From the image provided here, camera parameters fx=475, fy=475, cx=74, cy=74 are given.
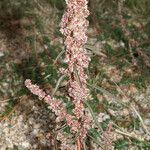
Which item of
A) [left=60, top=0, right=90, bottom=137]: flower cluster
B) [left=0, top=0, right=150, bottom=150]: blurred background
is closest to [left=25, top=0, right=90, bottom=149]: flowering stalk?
[left=60, top=0, right=90, bottom=137]: flower cluster

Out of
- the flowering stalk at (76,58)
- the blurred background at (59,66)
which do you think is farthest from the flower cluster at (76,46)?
the blurred background at (59,66)

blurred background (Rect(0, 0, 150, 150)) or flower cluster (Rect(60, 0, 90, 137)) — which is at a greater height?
flower cluster (Rect(60, 0, 90, 137))

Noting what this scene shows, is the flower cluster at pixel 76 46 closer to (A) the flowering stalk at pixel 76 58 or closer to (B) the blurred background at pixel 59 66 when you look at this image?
(A) the flowering stalk at pixel 76 58

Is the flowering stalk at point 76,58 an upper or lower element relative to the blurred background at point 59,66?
upper

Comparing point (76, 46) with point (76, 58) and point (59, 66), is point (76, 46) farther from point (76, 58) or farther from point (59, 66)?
point (59, 66)

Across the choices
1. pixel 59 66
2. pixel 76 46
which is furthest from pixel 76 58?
pixel 59 66

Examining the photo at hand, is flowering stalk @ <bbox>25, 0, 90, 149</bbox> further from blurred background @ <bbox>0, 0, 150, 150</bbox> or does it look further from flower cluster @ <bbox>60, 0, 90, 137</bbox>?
blurred background @ <bbox>0, 0, 150, 150</bbox>

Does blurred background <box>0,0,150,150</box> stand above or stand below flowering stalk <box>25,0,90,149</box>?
below

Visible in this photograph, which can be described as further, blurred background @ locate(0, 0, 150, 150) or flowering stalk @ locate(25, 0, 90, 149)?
blurred background @ locate(0, 0, 150, 150)
